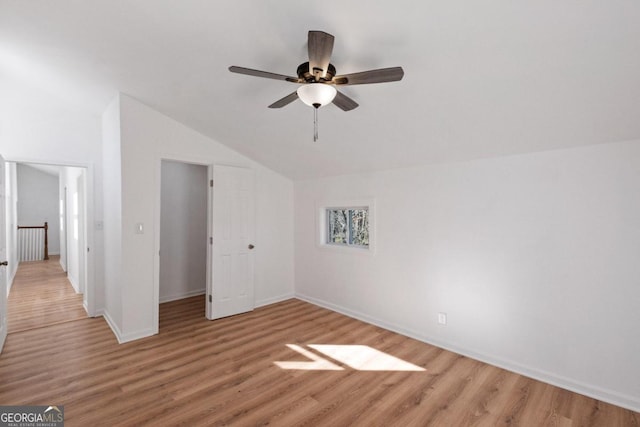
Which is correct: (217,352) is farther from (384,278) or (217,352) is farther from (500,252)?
(500,252)

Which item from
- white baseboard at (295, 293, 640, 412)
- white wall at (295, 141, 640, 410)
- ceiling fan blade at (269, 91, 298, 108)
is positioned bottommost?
white baseboard at (295, 293, 640, 412)

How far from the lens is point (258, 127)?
11.8 feet

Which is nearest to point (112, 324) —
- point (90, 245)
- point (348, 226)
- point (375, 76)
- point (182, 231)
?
point (90, 245)

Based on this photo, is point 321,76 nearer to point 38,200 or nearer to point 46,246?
point 46,246

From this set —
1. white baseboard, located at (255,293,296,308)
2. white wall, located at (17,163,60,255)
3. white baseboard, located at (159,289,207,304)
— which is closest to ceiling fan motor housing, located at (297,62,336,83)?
white baseboard, located at (255,293,296,308)

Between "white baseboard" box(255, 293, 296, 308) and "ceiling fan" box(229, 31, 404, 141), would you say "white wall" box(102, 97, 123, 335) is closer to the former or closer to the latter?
"white baseboard" box(255, 293, 296, 308)

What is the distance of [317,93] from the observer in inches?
76.0

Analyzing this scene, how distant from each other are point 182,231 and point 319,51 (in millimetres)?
4385

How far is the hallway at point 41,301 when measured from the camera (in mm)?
3908

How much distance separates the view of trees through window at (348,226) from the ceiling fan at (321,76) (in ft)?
7.80

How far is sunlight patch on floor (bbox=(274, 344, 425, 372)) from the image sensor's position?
2812 millimetres

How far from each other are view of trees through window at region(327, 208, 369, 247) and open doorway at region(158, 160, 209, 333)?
2.36 m

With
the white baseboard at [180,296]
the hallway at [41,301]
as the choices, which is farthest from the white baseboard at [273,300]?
the hallway at [41,301]

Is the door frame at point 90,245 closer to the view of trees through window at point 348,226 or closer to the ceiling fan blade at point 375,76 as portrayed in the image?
the view of trees through window at point 348,226
